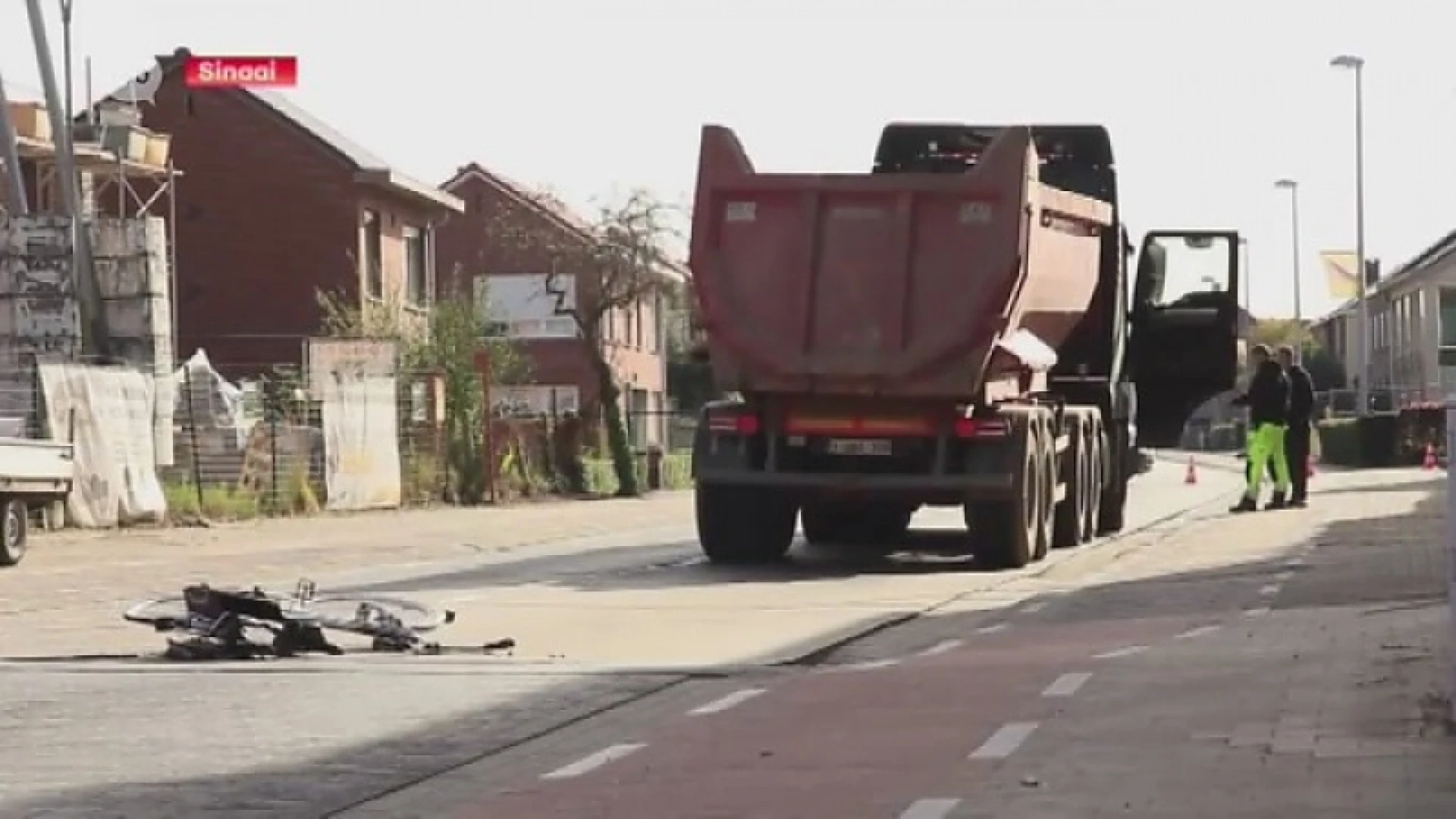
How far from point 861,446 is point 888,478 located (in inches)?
15.3

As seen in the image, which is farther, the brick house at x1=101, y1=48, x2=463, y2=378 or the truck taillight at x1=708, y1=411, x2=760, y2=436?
the brick house at x1=101, y1=48, x2=463, y2=378

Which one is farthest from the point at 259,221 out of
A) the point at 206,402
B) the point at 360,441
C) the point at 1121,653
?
the point at 1121,653

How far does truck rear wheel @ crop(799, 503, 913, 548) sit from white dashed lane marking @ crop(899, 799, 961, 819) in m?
16.4

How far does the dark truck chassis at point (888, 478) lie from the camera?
21.0m

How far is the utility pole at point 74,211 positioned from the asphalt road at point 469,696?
15.1 meters

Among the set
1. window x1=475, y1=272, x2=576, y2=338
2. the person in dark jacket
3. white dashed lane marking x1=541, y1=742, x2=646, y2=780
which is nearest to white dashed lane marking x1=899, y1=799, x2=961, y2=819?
white dashed lane marking x1=541, y1=742, x2=646, y2=780

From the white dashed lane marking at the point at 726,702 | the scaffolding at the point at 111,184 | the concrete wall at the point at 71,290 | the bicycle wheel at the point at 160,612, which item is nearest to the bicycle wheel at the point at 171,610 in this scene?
the bicycle wheel at the point at 160,612

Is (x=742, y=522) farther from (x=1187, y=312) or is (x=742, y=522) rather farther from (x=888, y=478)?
(x=1187, y=312)

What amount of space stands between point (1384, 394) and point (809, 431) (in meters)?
63.4

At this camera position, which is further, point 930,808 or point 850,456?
point 850,456

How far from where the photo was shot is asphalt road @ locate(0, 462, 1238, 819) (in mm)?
9359

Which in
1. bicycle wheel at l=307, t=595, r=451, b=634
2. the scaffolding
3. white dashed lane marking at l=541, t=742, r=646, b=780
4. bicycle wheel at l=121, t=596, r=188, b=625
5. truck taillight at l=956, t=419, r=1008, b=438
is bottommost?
white dashed lane marking at l=541, t=742, r=646, b=780

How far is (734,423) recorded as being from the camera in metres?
21.5

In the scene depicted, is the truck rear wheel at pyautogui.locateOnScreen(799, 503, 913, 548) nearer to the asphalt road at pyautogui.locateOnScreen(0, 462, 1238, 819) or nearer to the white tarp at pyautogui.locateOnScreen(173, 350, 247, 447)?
the asphalt road at pyautogui.locateOnScreen(0, 462, 1238, 819)
